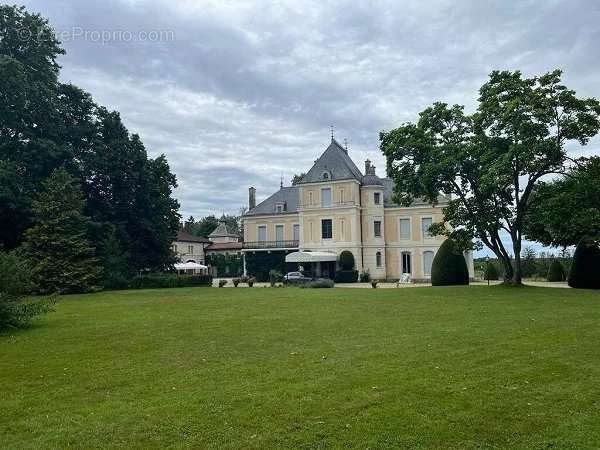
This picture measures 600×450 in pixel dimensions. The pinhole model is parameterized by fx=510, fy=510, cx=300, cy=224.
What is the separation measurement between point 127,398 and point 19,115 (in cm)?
2846

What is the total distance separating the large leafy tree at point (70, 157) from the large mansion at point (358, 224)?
11.9m

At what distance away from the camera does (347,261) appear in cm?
4212

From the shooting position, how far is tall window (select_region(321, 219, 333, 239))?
43.9 meters

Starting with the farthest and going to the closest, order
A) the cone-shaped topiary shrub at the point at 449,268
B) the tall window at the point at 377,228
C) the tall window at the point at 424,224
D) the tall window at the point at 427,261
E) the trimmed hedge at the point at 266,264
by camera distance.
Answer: the trimmed hedge at the point at 266,264, the tall window at the point at 377,228, the tall window at the point at 424,224, the tall window at the point at 427,261, the cone-shaped topiary shrub at the point at 449,268

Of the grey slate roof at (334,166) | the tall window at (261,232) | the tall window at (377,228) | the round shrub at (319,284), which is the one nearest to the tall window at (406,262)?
the tall window at (377,228)

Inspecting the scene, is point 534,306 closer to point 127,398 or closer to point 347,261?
point 127,398

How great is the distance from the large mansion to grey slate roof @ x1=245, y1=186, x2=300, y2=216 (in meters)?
2.61

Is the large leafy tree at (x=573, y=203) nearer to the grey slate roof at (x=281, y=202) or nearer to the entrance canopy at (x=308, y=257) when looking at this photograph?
the entrance canopy at (x=308, y=257)

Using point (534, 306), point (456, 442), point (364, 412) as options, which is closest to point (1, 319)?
point (364, 412)

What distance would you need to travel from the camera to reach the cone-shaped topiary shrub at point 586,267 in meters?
25.2

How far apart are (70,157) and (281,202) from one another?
21.2m

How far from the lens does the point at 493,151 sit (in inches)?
925

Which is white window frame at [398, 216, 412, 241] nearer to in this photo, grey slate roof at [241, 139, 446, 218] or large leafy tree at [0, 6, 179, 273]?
grey slate roof at [241, 139, 446, 218]

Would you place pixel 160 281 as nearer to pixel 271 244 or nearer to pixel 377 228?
pixel 271 244
